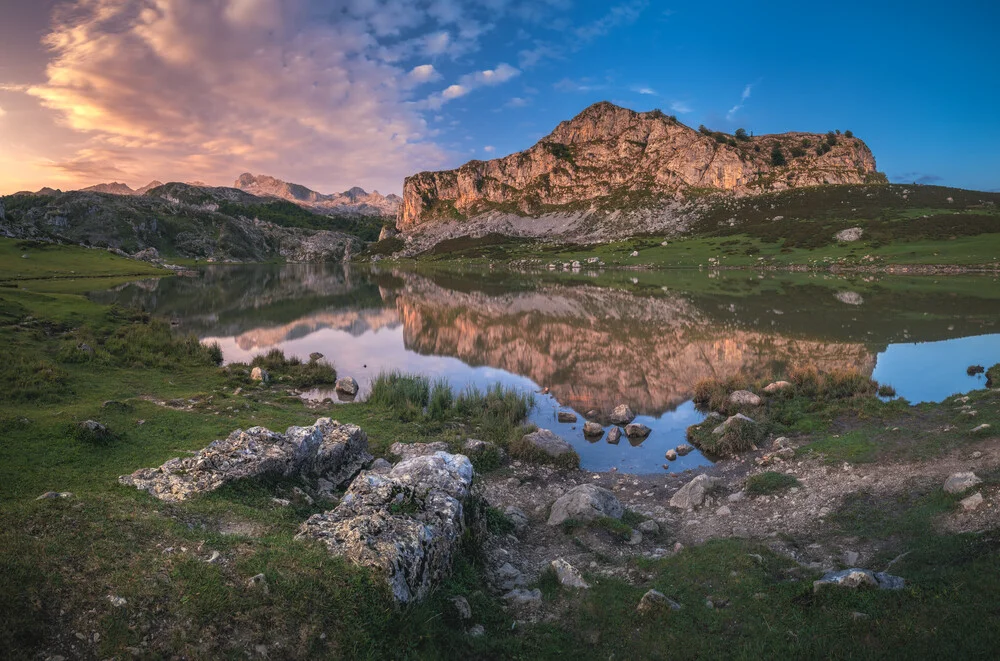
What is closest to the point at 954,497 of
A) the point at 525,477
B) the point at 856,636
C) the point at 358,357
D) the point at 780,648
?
the point at 856,636

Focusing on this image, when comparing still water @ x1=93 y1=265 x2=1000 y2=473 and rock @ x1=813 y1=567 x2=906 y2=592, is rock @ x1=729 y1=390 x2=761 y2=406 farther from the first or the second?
rock @ x1=813 y1=567 x2=906 y2=592

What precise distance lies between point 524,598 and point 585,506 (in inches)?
177

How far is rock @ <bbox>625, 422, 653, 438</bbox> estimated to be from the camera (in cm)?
2314

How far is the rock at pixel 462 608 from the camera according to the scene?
8984 millimetres

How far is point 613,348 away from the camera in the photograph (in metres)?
40.4

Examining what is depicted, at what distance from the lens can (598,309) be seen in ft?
204

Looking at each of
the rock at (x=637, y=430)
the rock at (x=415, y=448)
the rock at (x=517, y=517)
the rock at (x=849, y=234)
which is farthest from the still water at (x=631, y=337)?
the rock at (x=849, y=234)

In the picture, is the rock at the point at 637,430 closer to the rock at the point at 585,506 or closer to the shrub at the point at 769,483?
the shrub at the point at 769,483

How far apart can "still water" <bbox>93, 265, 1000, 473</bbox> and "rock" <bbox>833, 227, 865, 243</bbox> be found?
59.8 meters

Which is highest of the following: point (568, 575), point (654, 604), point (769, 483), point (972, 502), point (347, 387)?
point (972, 502)

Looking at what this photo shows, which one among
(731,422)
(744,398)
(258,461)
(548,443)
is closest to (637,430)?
Result: (731,422)

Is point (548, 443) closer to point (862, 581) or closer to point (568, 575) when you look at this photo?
point (568, 575)

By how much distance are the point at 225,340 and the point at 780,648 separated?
47554 mm

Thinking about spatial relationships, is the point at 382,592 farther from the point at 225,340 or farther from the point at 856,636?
the point at 225,340
